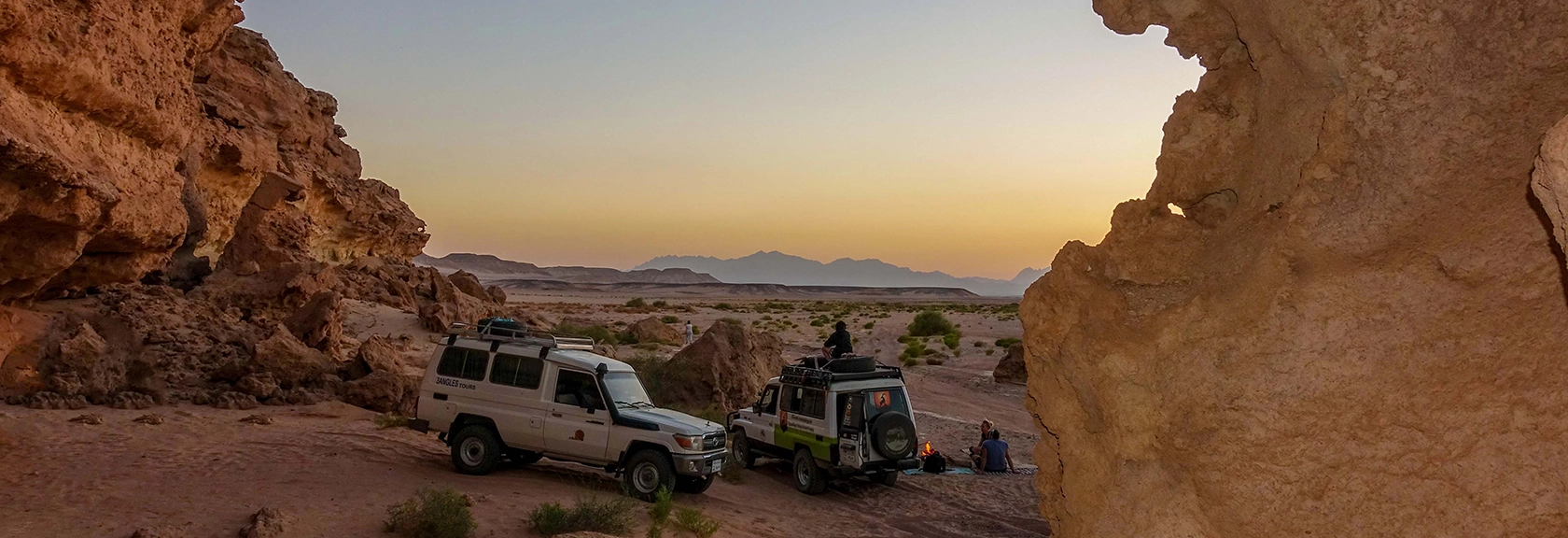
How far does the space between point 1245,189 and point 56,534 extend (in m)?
11.2

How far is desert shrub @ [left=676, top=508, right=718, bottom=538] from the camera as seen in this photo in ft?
35.0

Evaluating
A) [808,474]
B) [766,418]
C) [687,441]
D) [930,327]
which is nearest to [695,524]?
[687,441]

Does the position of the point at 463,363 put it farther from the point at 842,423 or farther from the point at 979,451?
the point at 979,451

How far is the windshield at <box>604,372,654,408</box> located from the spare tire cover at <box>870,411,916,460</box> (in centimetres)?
365

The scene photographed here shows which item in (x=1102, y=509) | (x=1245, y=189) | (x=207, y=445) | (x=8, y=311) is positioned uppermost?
(x=1245, y=189)

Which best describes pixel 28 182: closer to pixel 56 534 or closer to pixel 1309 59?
pixel 56 534

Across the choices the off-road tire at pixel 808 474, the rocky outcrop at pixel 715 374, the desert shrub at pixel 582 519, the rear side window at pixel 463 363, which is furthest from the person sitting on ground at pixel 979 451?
the rear side window at pixel 463 363

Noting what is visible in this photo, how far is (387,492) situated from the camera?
11.6 m

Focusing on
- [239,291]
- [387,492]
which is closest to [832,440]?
[387,492]

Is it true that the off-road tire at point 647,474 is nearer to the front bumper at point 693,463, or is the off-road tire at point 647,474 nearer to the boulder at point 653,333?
the front bumper at point 693,463

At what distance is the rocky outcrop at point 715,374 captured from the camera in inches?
856

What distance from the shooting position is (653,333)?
37531mm

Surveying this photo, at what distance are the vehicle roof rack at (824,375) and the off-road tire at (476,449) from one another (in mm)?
4952

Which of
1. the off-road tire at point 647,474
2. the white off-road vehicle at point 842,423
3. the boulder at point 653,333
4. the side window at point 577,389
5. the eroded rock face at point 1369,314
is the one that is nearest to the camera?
the eroded rock face at point 1369,314
